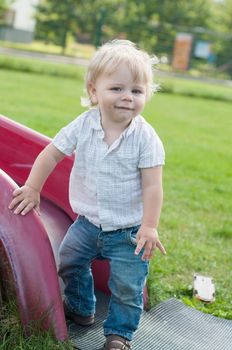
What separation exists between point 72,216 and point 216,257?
1220 millimetres

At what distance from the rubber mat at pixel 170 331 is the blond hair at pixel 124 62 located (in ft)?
3.01

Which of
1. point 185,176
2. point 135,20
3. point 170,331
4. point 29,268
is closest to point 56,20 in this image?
point 135,20

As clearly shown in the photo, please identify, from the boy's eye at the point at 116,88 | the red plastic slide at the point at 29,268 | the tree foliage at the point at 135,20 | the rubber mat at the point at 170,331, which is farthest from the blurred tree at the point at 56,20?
the red plastic slide at the point at 29,268

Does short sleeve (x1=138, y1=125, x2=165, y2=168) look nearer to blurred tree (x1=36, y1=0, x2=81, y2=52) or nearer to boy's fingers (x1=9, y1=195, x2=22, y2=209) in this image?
boy's fingers (x1=9, y1=195, x2=22, y2=209)

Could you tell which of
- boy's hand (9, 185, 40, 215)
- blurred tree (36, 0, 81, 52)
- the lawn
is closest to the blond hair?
boy's hand (9, 185, 40, 215)

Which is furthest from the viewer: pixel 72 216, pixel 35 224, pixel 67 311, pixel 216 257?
pixel 216 257

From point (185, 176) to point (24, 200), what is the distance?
361 cm

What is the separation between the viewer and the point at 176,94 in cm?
1541

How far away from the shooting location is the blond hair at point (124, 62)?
2.15 meters

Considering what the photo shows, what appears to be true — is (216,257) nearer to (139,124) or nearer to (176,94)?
(139,124)

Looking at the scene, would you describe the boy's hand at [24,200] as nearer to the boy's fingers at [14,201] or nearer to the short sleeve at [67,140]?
the boy's fingers at [14,201]

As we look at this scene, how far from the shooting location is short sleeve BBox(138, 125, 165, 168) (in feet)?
7.06

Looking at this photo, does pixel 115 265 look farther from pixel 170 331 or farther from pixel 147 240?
pixel 170 331

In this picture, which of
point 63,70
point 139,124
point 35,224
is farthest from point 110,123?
point 63,70
